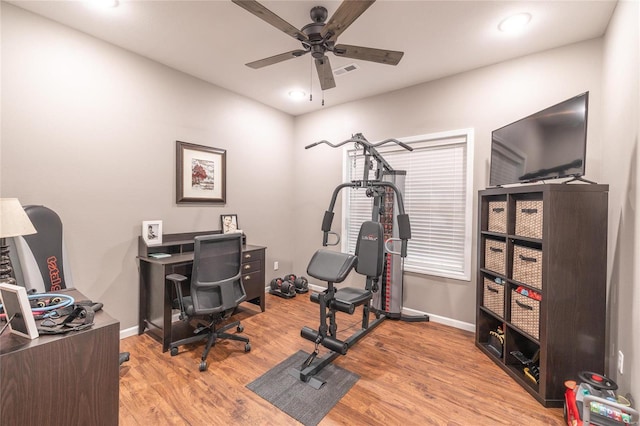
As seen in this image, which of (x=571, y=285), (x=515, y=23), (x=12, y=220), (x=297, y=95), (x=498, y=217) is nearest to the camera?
(x=12, y=220)

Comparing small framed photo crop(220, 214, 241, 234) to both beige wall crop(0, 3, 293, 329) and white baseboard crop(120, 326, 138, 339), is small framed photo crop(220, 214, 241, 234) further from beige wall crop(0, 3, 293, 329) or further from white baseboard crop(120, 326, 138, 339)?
white baseboard crop(120, 326, 138, 339)

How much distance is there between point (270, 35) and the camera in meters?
2.59

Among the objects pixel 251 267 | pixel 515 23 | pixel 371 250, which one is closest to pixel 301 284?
pixel 251 267

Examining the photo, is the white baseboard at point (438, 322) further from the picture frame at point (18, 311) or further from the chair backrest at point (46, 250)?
the picture frame at point (18, 311)

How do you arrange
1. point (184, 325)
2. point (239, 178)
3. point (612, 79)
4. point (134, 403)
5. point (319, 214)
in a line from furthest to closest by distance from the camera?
1. point (319, 214)
2. point (239, 178)
3. point (184, 325)
4. point (612, 79)
5. point (134, 403)

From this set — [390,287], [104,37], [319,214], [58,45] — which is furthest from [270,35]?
[390,287]

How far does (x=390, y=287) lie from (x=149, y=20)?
363cm

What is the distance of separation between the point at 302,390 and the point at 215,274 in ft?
3.97

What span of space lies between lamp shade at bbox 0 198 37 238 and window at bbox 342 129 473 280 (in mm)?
2943

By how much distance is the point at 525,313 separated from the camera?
221 centimetres

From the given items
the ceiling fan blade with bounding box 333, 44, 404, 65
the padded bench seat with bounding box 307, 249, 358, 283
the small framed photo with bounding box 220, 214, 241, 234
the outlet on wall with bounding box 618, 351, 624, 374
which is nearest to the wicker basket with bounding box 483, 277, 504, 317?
the outlet on wall with bounding box 618, 351, 624, 374

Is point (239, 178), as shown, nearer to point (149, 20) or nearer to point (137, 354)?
point (149, 20)

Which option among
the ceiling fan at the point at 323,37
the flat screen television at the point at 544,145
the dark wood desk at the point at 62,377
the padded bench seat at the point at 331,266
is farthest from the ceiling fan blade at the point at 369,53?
the dark wood desk at the point at 62,377

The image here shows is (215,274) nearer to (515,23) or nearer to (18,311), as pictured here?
(18,311)
